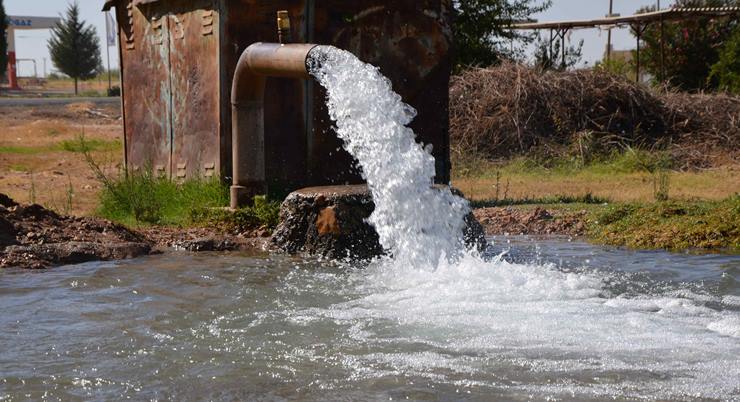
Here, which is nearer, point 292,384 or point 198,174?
point 292,384

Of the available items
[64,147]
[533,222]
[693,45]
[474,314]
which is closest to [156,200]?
[533,222]

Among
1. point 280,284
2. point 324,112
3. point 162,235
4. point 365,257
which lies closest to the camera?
point 280,284

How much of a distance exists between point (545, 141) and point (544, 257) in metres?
7.24

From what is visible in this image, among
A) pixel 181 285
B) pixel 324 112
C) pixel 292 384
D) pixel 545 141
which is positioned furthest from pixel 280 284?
pixel 545 141

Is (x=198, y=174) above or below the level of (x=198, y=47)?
below

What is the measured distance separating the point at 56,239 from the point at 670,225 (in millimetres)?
4940

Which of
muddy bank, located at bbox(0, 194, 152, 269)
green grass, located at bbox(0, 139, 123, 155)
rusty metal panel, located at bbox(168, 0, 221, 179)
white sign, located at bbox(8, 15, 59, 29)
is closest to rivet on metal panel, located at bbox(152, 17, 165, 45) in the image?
rusty metal panel, located at bbox(168, 0, 221, 179)

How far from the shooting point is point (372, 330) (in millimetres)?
5531

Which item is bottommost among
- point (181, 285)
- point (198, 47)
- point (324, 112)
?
point (181, 285)

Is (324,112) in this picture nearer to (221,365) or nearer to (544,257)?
(544,257)

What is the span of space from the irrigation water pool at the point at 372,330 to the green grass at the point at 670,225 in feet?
1.80

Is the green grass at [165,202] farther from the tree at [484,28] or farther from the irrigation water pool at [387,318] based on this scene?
the tree at [484,28]

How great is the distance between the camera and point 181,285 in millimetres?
6906

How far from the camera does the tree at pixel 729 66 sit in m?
19.0
